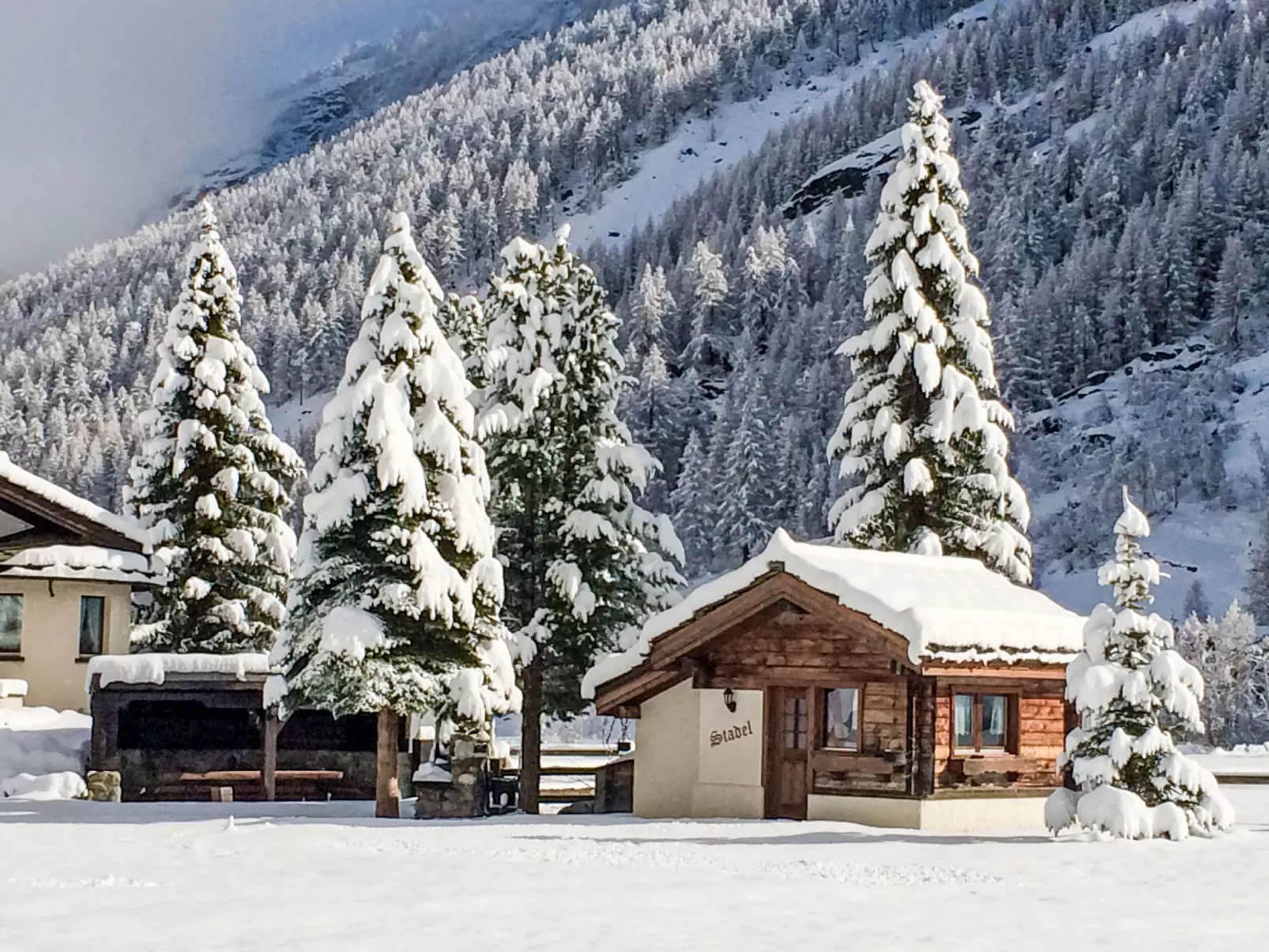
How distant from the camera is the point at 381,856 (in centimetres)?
2048

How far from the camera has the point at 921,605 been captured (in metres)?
24.9

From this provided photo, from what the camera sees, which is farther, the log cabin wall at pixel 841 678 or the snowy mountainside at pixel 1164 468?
the snowy mountainside at pixel 1164 468

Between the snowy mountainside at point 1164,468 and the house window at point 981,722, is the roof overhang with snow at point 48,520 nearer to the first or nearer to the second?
the house window at point 981,722

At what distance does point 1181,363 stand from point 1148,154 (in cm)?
4473

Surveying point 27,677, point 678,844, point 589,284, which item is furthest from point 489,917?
point 27,677

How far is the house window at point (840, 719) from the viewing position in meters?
26.7

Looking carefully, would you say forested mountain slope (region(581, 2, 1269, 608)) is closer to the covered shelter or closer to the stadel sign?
the covered shelter

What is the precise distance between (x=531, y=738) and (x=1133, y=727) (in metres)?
15.0

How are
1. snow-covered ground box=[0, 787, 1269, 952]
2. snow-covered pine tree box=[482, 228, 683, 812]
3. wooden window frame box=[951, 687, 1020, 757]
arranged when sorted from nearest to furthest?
snow-covered ground box=[0, 787, 1269, 952]
wooden window frame box=[951, 687, 1020, 757]
snow-covered pine tree box=[482, 228, 683, 812]

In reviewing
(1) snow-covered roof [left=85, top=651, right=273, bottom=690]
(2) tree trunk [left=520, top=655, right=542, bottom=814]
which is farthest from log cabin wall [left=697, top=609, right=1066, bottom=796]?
(1) snow-covered roof [left=85, top=651, right=273, bottom=690]

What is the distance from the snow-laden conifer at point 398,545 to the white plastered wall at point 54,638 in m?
12.4

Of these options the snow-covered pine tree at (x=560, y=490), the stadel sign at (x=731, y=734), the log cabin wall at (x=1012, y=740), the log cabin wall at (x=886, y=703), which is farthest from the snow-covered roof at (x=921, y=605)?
the snow-covered pine tree at (x=560, y=490)

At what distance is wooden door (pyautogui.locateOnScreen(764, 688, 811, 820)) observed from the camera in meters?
26.9

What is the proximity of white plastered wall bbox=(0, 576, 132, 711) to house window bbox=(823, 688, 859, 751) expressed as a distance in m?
20.2
